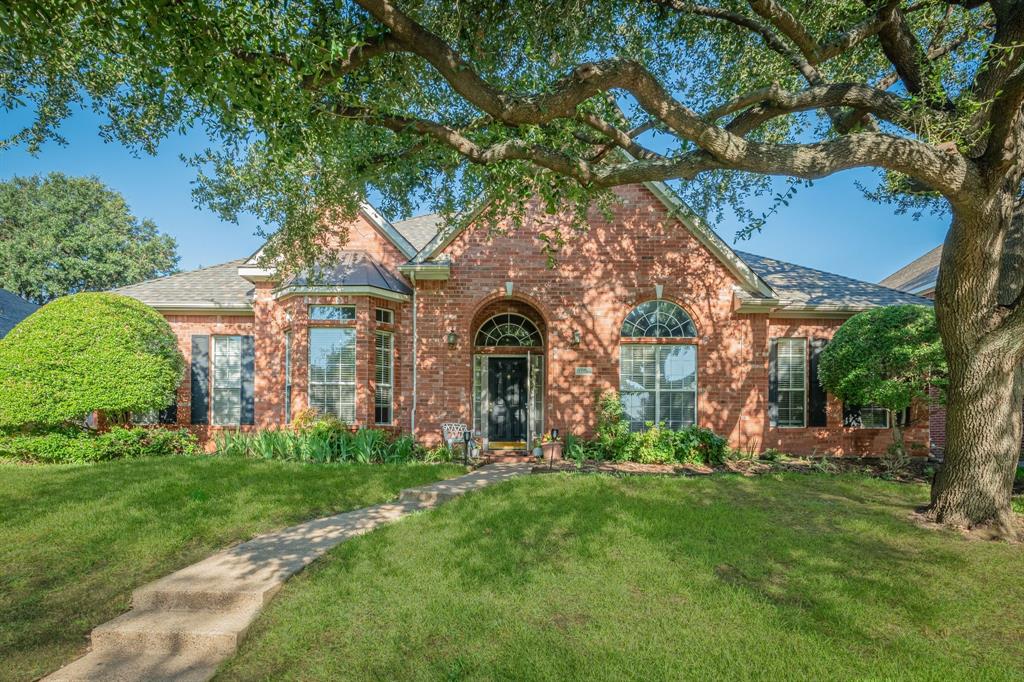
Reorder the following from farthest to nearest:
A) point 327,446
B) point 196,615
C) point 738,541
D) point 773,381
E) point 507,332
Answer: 1. point 773,381
2. point 507,332
3. point 327,446
4. point 738,541
5. point 196,615

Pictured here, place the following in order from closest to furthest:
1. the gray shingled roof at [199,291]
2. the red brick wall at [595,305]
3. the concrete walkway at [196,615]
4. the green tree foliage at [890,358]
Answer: the concrete walkway at [196,615], the green tree foliage at [890,358], the red brick wall at [595,305], the gray shingled roof at [199,291]

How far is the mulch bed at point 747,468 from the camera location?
9508 millimetres

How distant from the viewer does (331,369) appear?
1144 cm

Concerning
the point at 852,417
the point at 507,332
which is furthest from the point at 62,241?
the point at 852,417

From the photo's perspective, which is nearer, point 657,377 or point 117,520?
point 117,520

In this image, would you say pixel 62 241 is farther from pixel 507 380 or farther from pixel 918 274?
pixel 918 274

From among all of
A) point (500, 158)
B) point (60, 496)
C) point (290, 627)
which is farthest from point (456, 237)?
point (290, 627)

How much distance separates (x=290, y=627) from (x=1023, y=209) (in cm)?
894

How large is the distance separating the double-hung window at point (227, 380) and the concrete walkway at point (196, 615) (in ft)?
27.8

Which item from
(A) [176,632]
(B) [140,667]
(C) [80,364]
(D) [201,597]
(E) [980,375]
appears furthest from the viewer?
(C) [80,364]

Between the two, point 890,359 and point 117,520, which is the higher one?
point 890,359

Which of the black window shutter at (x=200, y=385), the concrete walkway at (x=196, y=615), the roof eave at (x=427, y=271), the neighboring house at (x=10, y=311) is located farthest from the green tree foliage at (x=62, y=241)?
the concrete walkway at (x=196, y=615)

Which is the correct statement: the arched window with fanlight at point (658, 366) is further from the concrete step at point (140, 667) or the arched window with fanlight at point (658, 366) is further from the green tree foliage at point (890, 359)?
the concrete step at point (140, 667)

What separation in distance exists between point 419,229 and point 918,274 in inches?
769
